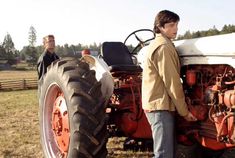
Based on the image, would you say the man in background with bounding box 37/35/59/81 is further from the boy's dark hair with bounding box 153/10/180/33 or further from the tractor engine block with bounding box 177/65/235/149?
the boy's dark hair with bounding box 153/10/180/33

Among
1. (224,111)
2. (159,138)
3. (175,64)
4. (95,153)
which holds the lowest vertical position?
(95,153)

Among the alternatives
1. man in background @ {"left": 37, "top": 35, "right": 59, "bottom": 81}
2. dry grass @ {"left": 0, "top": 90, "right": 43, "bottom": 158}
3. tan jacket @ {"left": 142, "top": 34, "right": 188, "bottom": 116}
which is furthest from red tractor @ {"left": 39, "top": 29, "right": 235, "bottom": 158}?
man in background @ {"left": 37, "top": 35, "right": 59, "bottom": 81}

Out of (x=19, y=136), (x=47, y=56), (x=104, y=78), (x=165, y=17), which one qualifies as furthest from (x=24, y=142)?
(x=165, y=17)

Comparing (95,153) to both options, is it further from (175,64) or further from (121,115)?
(175,64)

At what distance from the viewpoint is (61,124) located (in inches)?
175

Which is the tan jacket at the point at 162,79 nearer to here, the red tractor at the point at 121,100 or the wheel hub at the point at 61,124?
the red tractor at the point at 121,100

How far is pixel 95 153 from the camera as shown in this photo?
3.90m

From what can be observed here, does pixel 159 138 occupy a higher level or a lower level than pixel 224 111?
lower

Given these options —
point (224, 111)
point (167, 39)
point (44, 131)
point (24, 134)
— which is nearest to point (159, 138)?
point (224, 111)

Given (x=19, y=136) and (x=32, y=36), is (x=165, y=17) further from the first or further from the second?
(x=32, y=36)

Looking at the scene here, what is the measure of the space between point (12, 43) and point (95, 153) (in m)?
115

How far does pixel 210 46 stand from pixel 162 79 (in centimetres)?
57

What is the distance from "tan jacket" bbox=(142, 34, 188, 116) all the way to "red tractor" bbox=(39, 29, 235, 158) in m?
0.34

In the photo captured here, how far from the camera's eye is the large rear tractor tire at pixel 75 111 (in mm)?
3869
